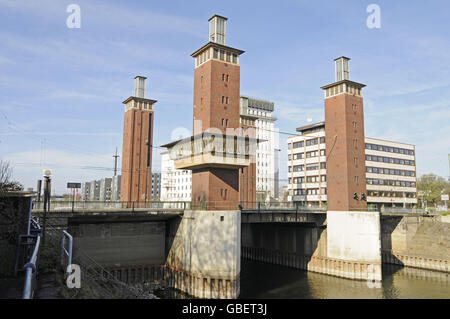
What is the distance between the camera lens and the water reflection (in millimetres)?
33594

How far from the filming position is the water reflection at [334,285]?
110ft

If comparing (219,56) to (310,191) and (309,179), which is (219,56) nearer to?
(309,179)

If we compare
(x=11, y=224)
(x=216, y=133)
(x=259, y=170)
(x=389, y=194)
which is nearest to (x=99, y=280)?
(x=11, y=224)

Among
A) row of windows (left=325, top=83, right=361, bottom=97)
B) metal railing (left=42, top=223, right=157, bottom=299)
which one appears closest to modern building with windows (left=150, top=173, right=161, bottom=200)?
row of windows (left=325, top=83, right=361, bottom=97)

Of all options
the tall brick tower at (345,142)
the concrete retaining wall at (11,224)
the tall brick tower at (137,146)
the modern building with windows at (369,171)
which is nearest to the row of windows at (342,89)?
the tall brick tower at (345,142)

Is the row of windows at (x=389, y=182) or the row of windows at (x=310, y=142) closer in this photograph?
the row of windows at (x=310, y=142)

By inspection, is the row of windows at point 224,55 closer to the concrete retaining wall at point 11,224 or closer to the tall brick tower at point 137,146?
the tall brick tower at point 137,146

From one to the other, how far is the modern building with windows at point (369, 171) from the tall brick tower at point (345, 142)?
100 ft

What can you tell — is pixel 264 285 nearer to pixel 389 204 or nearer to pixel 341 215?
pixel 341 215

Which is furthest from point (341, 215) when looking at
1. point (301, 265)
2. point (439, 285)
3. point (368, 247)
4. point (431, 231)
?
point (431, 231)

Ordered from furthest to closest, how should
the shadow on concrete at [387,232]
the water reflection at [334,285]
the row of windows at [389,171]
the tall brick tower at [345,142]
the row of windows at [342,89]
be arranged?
the row of windows at [389,171] < the shadow on concrete at [387,232] < the row of windows at [342,89] < the tall brick tower at [345,142] < the water reflection at [334,285]

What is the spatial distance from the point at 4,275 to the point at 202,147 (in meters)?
23.5

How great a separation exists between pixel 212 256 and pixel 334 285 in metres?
16.1

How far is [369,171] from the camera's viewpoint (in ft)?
267
